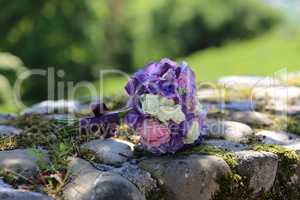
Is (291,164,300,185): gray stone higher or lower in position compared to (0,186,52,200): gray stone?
lower

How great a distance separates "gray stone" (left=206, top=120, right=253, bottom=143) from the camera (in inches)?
98.4

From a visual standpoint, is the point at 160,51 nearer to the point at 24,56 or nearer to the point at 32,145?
the point at 24,56

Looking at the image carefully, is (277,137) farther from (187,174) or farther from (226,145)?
(187,174)

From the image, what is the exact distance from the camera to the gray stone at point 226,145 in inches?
91.5

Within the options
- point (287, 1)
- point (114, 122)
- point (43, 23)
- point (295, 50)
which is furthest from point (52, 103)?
point (287, 1)

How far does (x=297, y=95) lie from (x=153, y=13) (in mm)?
11268

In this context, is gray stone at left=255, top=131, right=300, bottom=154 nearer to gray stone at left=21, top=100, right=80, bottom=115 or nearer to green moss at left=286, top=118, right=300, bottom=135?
green moss at left=286, top=118, right=300, bottom=135

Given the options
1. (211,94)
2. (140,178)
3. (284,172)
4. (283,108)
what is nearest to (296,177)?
(284,172)

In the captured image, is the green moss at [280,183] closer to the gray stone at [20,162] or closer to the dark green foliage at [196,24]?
the gray stone at [20,162]

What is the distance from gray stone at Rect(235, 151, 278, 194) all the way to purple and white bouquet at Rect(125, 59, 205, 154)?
6.8 inches

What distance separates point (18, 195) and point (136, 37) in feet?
41.2

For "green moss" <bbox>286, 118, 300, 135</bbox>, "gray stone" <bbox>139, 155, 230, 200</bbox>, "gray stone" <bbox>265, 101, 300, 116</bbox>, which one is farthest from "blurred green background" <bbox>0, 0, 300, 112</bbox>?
"gray stone" <bbox>139, 155, 230, 200</bbox>

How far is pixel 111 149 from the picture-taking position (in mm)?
2215

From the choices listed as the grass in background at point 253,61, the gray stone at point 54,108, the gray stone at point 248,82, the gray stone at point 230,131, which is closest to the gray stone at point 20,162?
the gray stone at point 230,131
